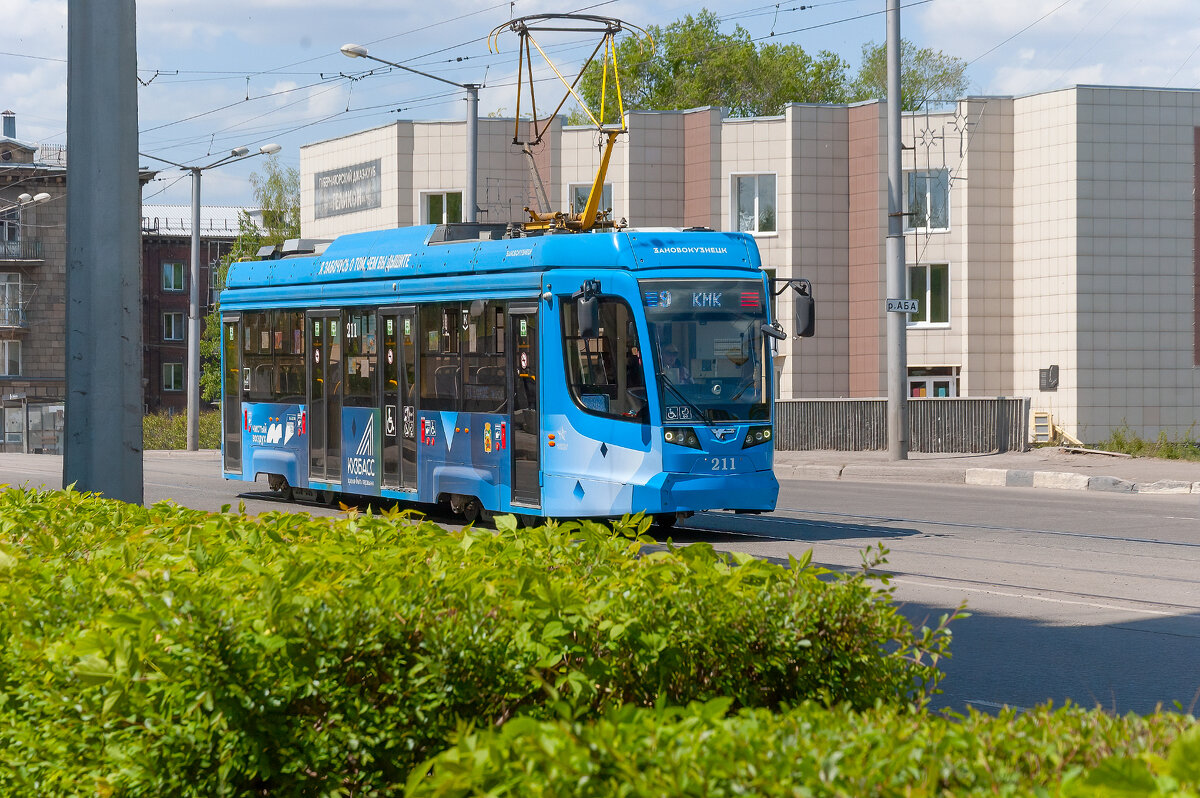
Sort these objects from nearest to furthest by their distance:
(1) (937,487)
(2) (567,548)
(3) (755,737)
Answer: (3) (755,737) → (2) (567,548) → (1) (937,487)

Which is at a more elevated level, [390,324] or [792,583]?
[390,324]

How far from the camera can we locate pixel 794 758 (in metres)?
2.48

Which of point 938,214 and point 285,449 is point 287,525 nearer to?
point 285,449

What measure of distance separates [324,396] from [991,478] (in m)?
12.1

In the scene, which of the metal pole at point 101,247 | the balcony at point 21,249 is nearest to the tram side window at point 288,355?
the metal pole at point 101,247

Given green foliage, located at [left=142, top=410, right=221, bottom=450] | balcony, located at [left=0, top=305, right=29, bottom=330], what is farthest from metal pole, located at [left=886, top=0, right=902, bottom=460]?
balcony, located at [left=0, top=305, right=29, bottom=330]

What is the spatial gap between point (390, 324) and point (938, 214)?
2551 centimetres

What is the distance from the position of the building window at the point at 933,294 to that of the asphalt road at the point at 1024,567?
16.6m

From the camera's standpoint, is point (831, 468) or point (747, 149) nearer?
point (831, 468)

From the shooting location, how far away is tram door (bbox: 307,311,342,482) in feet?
56.2

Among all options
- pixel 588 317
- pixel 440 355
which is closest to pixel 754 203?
pixel 440 355

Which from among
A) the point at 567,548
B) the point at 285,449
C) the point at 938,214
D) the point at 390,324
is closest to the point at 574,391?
the point at 390,324

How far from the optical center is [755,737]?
259cm

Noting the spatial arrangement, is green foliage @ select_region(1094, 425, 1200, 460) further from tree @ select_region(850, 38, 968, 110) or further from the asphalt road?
tree @ select_region(850, 38, 968, 110)
